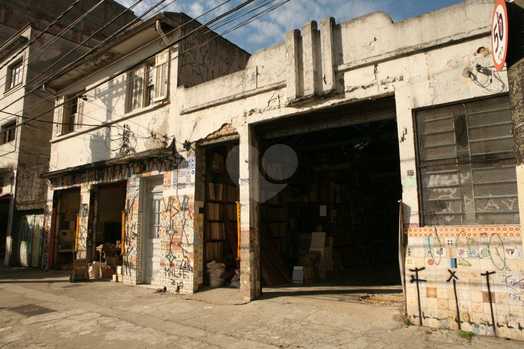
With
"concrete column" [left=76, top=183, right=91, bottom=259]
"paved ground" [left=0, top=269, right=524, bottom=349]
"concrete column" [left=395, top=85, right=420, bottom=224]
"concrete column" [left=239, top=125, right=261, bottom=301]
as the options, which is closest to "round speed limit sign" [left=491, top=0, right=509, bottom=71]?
"concrete column" [left=395, top=85, right=420, bottom=224]

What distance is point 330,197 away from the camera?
45.4 ft

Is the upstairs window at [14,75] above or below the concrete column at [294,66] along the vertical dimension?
above

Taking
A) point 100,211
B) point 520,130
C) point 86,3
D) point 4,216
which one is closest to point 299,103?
point 520,130

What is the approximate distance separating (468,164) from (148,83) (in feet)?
32.3

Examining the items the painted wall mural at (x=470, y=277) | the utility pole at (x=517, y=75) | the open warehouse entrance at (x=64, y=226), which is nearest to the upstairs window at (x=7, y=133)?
the open warehouse entrance at (x=64, y=226)

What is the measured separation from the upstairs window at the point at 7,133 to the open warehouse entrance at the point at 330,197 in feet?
49.9

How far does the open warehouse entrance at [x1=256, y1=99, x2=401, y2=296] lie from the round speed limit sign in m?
2.37

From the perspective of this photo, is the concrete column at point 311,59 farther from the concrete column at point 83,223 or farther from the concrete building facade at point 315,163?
the concrete column at point 83,223

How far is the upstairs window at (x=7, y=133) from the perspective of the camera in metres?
18.6

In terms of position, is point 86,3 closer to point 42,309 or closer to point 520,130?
point 42,309

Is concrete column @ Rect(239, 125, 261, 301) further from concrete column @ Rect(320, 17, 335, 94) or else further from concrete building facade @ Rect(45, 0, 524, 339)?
concrete column @ Rect(320, 17, 335, 94)

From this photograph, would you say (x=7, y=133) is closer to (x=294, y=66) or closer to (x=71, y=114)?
(x=71, y=114)

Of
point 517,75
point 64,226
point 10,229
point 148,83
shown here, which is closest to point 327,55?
point 517,75

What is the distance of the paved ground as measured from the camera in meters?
5.43
